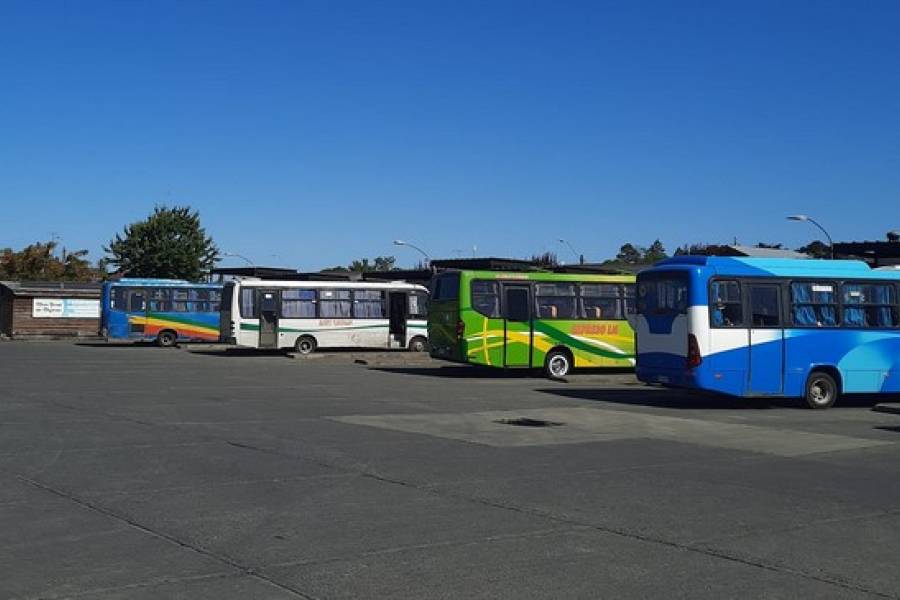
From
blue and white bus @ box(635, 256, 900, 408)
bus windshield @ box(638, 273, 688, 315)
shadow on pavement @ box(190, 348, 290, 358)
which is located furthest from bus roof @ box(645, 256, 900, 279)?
shadow on pavement @ box(190, 348, 290, 358)

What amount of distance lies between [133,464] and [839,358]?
47.0 ft

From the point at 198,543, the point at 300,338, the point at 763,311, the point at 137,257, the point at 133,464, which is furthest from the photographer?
the point at 137,257

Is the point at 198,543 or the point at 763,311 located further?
the point at 763,311

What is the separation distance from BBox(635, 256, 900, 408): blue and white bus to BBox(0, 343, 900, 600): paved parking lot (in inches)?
43.9

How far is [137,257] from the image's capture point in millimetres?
75812

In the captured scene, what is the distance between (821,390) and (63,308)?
45940 millimetres

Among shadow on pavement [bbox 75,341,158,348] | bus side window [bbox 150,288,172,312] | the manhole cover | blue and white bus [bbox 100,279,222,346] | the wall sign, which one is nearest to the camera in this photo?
the manhole cover

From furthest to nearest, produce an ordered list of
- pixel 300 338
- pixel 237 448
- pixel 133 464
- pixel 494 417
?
pixel 300 338
pixel 494 417
pixel 237 448
pixel 133 464

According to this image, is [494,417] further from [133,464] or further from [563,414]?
[133,464]

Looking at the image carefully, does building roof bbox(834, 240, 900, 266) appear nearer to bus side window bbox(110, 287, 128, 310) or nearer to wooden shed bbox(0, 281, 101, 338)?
bus side window bbox(110, 287, 128, 310)

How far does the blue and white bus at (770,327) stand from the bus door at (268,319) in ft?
67.4

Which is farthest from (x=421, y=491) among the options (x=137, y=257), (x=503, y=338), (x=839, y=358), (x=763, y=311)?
(x=137, y=257)

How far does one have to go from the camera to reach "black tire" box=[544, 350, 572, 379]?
88.6 feet

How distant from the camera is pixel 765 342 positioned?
60.1ft
